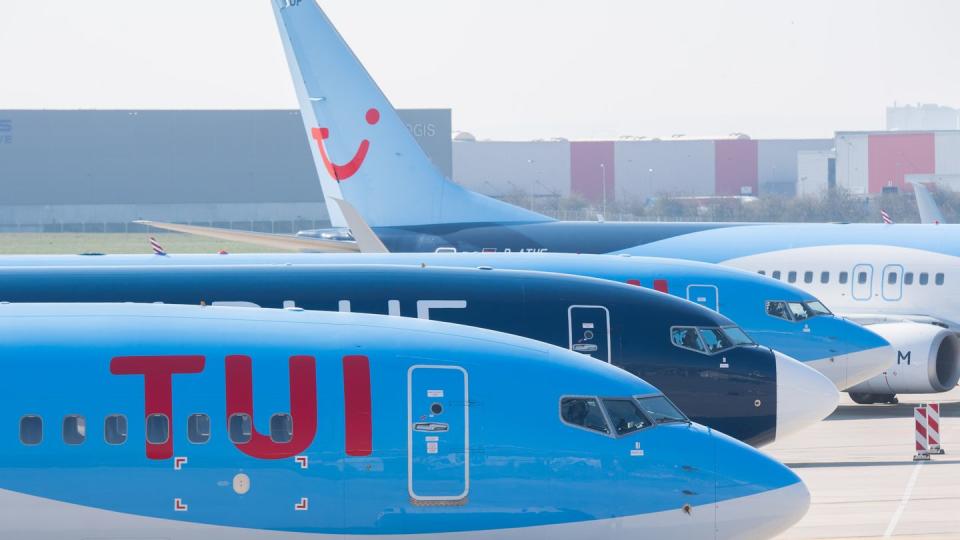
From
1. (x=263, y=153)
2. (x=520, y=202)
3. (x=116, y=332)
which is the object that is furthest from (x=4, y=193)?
(x=116, y=332)

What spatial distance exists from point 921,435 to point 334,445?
16711 mm

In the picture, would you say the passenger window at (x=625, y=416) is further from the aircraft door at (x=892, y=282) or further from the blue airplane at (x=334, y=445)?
the aircraft door at (x=892, y=282)

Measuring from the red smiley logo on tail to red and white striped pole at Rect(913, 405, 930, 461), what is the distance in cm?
2027

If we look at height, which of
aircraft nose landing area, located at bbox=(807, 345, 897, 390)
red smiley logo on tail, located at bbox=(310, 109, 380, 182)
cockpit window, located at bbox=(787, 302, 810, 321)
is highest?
red smiley logo on tail, located at bbox=(310, 109, 380, 182)

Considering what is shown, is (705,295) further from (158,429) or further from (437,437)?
(158,429)

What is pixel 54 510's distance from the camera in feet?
43.2

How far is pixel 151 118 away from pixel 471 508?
108032 millimetres

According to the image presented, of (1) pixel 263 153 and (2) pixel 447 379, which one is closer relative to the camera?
(2) pixel 447 379

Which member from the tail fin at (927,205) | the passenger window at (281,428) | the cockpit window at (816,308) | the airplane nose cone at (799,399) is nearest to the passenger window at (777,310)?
the cockpit window at (816,308)

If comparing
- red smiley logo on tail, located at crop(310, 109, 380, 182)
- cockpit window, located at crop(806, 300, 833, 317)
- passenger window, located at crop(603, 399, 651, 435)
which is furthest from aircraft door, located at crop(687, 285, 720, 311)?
red smiley logo on tail, located at crop(310, 109, 380, 182)

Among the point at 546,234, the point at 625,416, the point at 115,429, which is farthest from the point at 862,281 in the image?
the point at 115,429

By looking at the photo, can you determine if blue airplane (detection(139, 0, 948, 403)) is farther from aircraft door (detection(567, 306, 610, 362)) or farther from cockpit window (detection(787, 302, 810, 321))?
aircraft door (detection(567, 306, 610, 362))

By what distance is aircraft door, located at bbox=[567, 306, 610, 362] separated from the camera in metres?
20.9

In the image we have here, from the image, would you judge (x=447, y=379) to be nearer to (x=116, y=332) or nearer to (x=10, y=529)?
(x=116, y=332)
